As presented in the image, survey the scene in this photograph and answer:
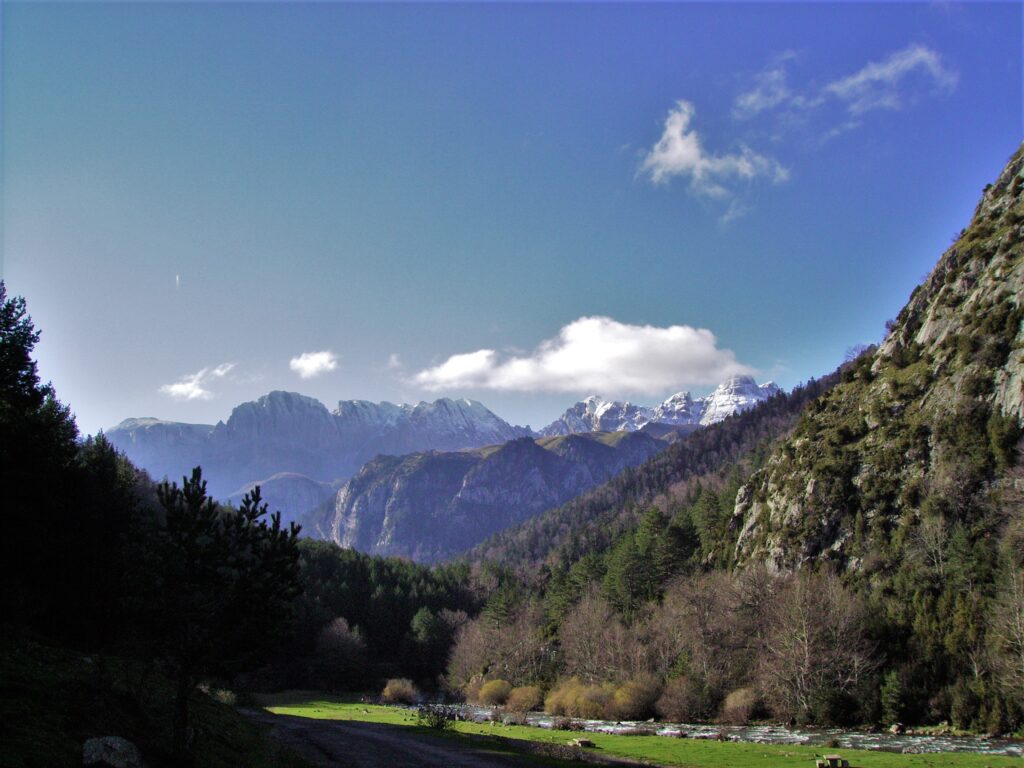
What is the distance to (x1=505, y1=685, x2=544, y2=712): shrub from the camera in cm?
9950

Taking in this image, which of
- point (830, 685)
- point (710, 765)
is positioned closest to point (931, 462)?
point (830, 685)

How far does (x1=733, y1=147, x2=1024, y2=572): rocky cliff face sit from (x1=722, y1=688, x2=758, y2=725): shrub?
24524 millimetres

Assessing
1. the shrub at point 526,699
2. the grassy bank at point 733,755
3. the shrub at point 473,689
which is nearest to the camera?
the grassy bank at point 733,755

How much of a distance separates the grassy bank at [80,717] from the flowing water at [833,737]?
139ft

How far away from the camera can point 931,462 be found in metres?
81.1

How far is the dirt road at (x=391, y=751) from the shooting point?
35.4 m

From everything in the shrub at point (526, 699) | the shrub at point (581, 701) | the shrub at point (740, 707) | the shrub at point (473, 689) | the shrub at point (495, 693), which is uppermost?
the shrub at point (740, 707)

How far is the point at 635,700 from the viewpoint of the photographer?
8069 cm

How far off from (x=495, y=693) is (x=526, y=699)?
14.8 meters

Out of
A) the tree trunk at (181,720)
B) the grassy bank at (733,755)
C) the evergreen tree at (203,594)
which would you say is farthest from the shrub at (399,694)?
the evergreen tree at (203,594)

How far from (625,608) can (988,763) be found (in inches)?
3588

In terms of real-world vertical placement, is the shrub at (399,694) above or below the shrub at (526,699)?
below

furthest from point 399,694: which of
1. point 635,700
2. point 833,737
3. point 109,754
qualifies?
point 109,754

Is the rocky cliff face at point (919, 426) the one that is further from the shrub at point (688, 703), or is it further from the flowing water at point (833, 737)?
the flowing water at point (833, 737)
